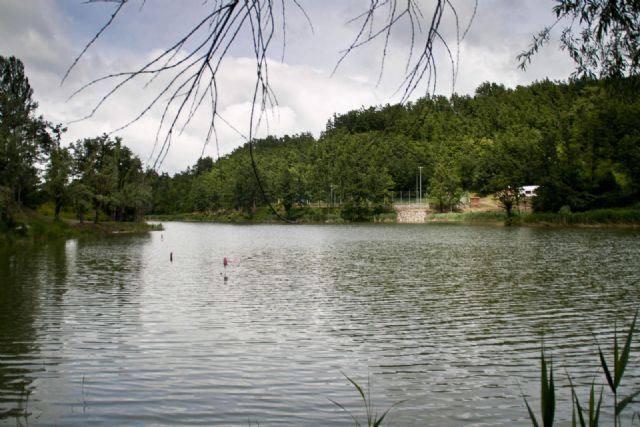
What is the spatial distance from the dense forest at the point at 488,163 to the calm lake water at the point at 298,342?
1878cm

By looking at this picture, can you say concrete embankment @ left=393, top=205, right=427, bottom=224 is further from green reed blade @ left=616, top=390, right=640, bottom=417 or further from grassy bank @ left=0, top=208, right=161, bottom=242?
green reed blade @ left=616, top=390, right=640, bottom=417

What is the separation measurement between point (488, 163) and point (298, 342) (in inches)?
4364

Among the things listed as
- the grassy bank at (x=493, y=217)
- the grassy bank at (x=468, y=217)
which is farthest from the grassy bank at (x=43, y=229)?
the grassy bank at (x=468, y=217)

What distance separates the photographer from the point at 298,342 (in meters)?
15.5

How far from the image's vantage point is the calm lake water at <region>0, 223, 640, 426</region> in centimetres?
1027

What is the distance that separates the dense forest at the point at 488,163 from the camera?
91625 millimetres

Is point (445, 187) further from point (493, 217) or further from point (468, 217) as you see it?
point (493, 217)

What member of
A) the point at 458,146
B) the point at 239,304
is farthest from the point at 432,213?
the point at 239,304

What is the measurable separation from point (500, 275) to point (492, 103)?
163 metres

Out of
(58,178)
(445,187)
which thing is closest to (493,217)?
(445,187)

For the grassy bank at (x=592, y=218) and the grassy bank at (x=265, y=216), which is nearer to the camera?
the grassy bank at (x=592, y=218)

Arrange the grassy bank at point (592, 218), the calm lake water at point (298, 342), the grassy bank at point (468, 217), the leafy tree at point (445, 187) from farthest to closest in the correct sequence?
the leafy tree at point (445, 187) → the grassy bank at point (468, 217) → the grassy bank at point (592, 218) → the calm lake water at point (298, 342)

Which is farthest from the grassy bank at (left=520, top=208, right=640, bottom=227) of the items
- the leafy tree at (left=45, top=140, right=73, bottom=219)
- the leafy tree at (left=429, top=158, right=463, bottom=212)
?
the leafy tree at (left=45, top=140, right=73, bottom=219)

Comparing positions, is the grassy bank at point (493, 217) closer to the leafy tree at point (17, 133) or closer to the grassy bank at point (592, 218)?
the grassy bank at point (592, 218)
